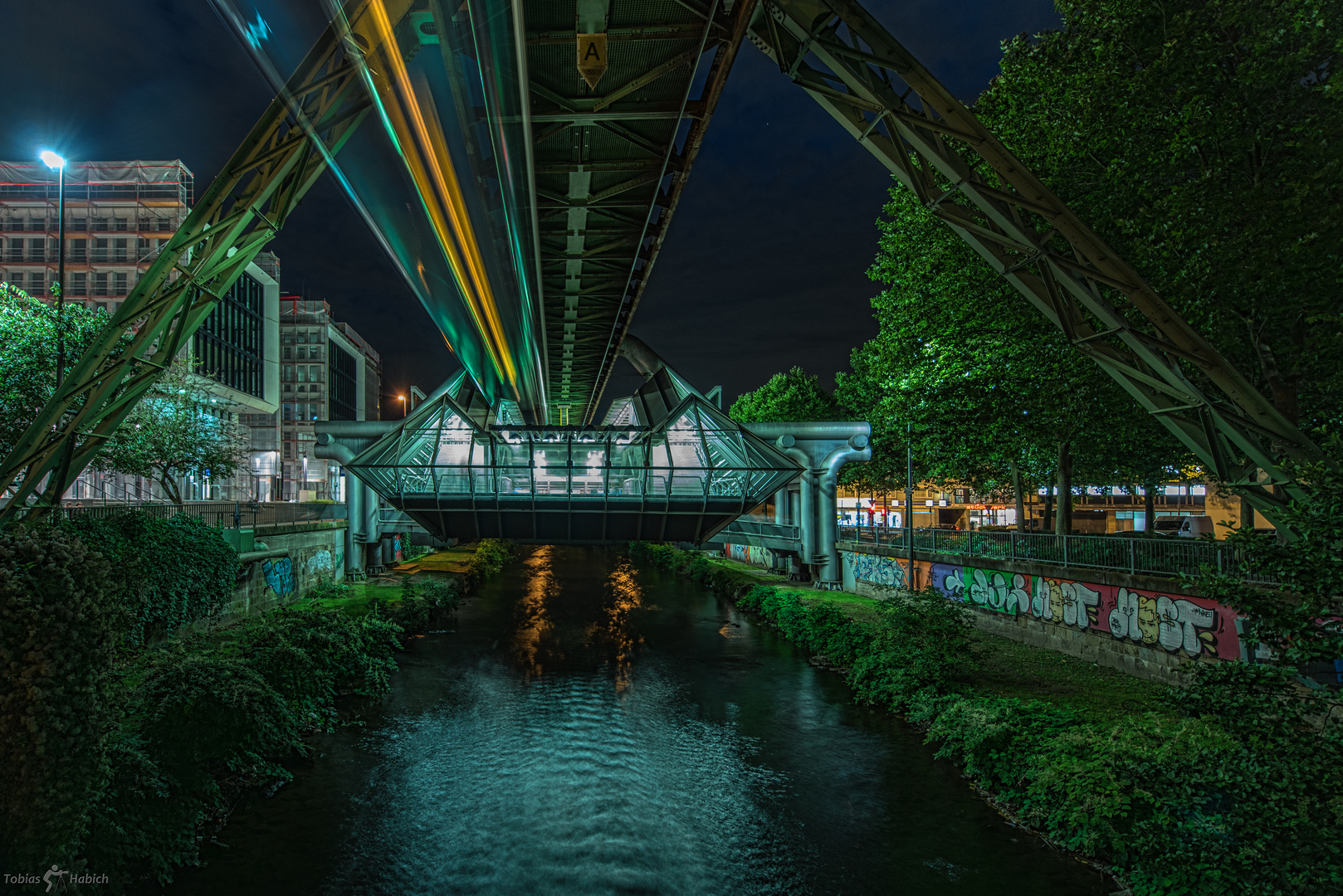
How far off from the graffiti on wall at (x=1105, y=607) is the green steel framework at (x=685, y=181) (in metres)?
5.05

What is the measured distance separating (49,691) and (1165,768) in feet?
43.6

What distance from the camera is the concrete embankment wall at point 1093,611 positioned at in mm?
15758

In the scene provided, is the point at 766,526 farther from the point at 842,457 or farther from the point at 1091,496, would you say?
the point at 1091,496

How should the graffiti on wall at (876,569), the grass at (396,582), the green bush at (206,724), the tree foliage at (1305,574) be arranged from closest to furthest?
1. the tree foliage at (1305,574)
2. the green bush at (206,724)
3. the grass at (396,582)
4. the graffiti on wall at (876,569)

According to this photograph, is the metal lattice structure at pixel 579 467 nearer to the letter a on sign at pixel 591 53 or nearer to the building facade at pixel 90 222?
the letter a on sign at pixel 591 53

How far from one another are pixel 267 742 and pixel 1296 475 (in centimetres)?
1675

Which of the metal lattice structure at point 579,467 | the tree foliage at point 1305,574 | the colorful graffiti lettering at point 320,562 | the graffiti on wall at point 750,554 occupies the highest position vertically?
the metal lattice structure at point 579,467

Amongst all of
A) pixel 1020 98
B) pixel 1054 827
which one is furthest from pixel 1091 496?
pixel 1054 827

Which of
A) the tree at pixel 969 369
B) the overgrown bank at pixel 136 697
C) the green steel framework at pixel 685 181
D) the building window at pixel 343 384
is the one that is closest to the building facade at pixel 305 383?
the building window at pixel 343 384

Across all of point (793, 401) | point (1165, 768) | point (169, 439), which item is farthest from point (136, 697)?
point (793, 401)

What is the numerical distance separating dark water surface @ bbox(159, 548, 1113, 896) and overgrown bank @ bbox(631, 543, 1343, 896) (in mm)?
749

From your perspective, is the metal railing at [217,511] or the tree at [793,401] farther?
the tree at [793,401]

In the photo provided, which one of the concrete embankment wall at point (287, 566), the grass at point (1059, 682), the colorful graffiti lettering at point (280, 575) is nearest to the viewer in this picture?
the grass at point (1059, 682)

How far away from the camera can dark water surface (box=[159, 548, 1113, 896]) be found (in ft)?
34.0
